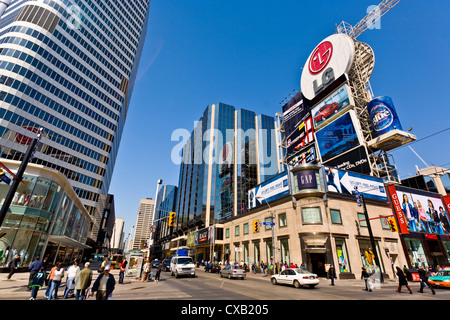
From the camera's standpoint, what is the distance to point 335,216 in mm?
28484

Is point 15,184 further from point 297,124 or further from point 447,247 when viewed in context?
point 447,247

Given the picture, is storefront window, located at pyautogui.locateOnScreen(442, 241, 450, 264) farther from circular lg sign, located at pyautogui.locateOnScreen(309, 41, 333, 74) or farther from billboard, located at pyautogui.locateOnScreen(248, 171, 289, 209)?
circular lg sign, located at pyautogui.locateOnScreen(309, 41, 333, 74)

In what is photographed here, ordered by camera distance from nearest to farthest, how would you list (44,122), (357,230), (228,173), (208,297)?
(208,297) < (357,230) < (44,122) < (228,173)

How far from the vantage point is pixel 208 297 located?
12250 millimetres

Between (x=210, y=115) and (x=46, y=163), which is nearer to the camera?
(x=46, y=163)

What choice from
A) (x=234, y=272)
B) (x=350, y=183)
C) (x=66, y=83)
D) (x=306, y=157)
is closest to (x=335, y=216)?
(x=350, y=183)

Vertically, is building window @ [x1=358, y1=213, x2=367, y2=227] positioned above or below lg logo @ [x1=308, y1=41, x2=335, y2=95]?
below

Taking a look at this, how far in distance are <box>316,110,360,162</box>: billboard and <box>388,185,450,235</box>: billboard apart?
31.2 ft

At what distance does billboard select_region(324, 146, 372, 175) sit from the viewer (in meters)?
34.9

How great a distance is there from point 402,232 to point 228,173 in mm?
60361

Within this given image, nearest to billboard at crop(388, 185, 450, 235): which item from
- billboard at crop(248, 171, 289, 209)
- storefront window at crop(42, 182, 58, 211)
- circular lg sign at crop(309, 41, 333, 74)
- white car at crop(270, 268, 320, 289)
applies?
billboard at crop(248, 171, 289, 209)

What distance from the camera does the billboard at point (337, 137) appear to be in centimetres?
3850
